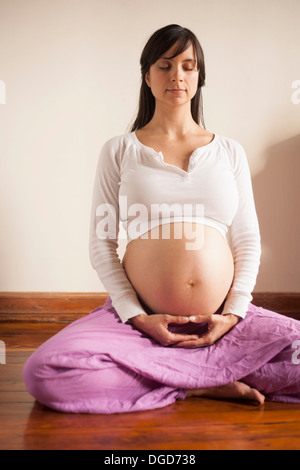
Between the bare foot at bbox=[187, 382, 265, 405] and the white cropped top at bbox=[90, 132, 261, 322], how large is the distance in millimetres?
202

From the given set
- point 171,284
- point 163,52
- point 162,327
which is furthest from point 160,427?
point 163,52

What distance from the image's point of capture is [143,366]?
133 centimetres

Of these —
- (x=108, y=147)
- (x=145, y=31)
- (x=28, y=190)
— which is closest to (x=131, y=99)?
(x=145, y=31)

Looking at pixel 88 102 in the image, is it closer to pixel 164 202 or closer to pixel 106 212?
pixel 106 212

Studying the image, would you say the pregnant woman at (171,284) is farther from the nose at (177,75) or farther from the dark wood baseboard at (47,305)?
the dark wood baseboard at (47,305)

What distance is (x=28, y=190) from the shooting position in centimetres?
247

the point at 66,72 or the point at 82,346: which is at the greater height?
the point at 66,72

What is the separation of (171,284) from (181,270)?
0.16ft

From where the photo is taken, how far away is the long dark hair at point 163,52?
146 centimetres

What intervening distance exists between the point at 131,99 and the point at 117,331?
55.5 inches

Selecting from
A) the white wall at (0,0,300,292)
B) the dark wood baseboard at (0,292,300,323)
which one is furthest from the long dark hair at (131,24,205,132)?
the dark wood baseboard at (0,292,300,323)

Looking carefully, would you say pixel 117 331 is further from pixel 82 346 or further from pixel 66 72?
pixel 66 72

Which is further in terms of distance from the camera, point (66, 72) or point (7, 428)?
point (66, 72)

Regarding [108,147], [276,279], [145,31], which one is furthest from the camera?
[276,279]
